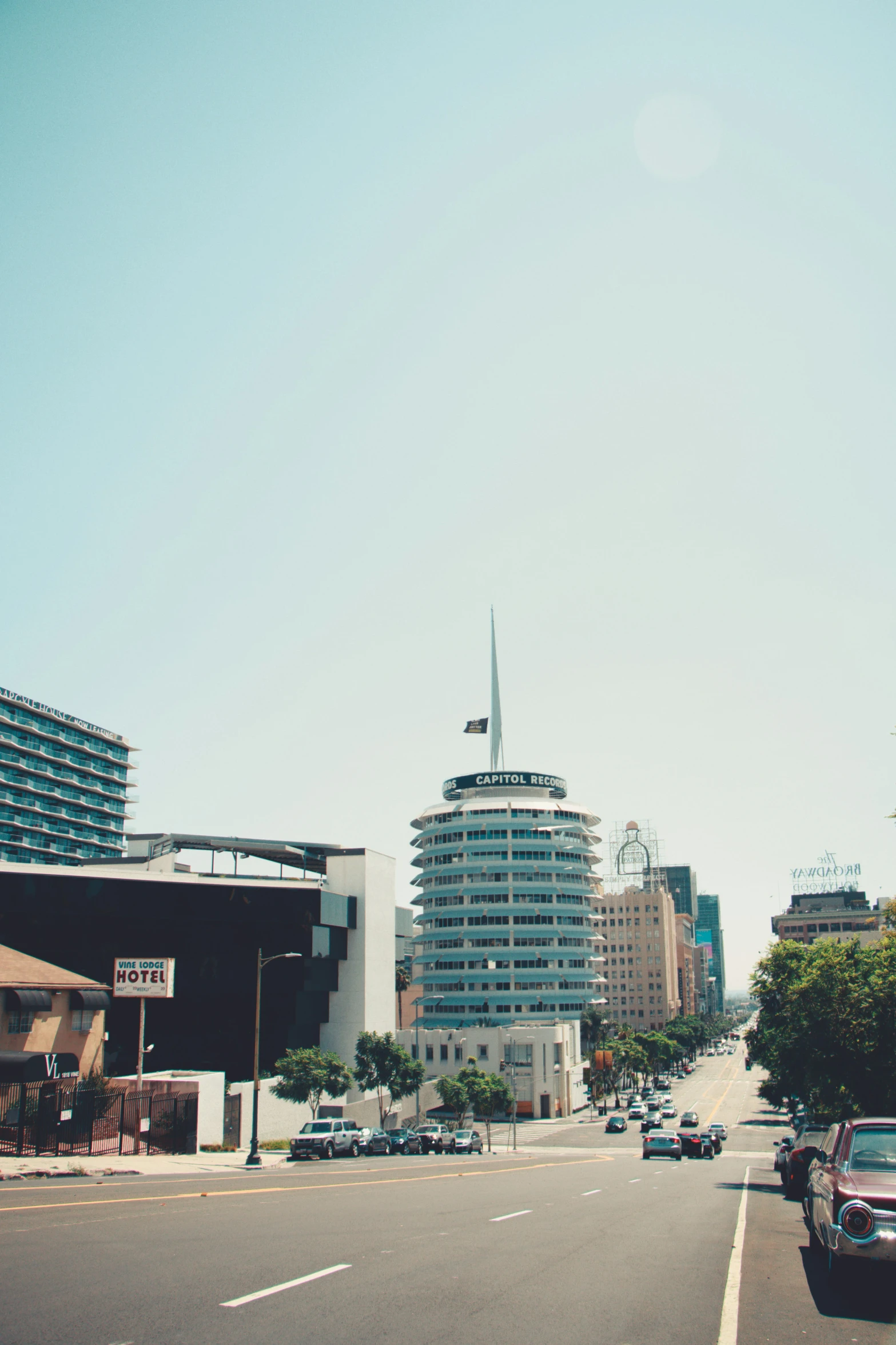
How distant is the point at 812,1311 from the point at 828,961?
99.6 ft

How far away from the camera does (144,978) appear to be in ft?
157

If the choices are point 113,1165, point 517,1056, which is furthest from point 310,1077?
point 517,1056

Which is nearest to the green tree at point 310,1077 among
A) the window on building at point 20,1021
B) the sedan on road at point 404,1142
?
the sedan on road at point 404,1142

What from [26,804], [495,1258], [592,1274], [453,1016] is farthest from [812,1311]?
[26,804]

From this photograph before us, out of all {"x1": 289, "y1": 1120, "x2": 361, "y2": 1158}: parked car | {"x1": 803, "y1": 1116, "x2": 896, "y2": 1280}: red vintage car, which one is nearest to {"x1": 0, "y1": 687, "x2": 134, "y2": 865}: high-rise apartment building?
{"x1": 289, "y1": 1120, "x2": 361, "y2": 1158}: parked car

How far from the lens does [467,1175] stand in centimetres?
3094

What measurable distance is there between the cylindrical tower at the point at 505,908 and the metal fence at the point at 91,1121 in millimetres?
94513

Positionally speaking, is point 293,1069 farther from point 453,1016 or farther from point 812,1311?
point 453,1016

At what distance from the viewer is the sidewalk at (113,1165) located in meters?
27.1

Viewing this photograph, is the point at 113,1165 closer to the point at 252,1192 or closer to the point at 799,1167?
the point at 252,1192

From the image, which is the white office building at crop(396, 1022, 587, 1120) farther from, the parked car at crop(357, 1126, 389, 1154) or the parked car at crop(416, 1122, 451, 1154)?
the parked car at crop(357, 1126, 389, 1154)

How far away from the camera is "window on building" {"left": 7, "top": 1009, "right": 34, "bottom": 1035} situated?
43281 mm

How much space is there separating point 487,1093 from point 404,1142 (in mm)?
36816

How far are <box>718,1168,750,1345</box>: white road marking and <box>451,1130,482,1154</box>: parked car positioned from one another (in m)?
43.3
